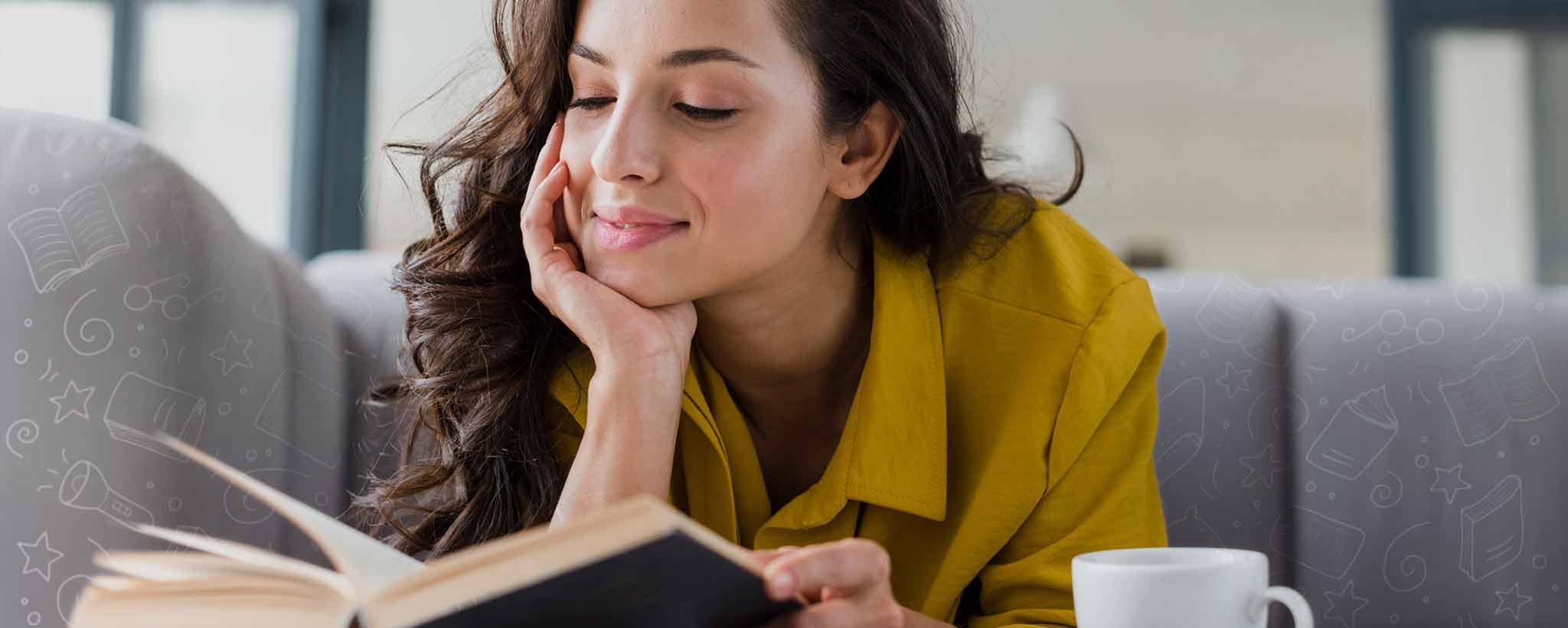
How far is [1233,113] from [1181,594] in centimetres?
416

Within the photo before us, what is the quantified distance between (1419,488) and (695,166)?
843mm

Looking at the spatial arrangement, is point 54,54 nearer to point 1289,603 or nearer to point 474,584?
point 474,584

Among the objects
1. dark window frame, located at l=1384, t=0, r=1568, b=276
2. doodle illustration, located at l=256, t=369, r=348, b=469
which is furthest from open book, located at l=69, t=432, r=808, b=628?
dark window frame, located at l=1384, t=0, r=1568, b=276

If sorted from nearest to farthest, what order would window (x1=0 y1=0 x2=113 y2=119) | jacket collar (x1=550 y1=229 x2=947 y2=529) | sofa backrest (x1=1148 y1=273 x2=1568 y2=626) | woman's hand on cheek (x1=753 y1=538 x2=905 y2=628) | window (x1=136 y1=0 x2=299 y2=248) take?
woman's hand on cheek (x1=753 y1=538 x2=905 y2=628) < jacket collar (x1=550 y1=229 x2=947 y2=529) < sofa backrest (x1=1148 y1=273 x2=1568 y2=626) < window (x1=0 y1=0 x2=113 y2=119) < window (x1=136 y1=0 x2=299 y2=248)

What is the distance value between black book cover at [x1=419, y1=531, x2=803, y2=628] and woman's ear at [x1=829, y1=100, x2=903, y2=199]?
1.76ft

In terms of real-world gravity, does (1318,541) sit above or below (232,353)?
below

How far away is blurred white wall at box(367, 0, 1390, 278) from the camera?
459cm

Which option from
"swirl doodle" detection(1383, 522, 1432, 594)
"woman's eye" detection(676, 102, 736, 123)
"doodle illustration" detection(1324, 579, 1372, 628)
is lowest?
"doodle illustration" detection(1324, 579, 1372, 628)

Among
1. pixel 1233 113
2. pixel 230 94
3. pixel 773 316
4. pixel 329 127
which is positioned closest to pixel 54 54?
pixel 230 94

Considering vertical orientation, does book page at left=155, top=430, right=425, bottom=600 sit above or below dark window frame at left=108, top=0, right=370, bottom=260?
below

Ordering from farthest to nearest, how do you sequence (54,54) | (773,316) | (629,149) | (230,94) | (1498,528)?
1. (230,94)
2. (54,54)
3. (1498,528)
4. (773,316)
5. (629,149)

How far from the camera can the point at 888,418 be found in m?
1.14

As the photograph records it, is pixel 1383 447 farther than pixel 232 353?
Yes

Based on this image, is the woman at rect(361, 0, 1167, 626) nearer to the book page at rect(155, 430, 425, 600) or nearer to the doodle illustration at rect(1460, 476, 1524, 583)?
the book page at rect(155, 430, 425, 600)
